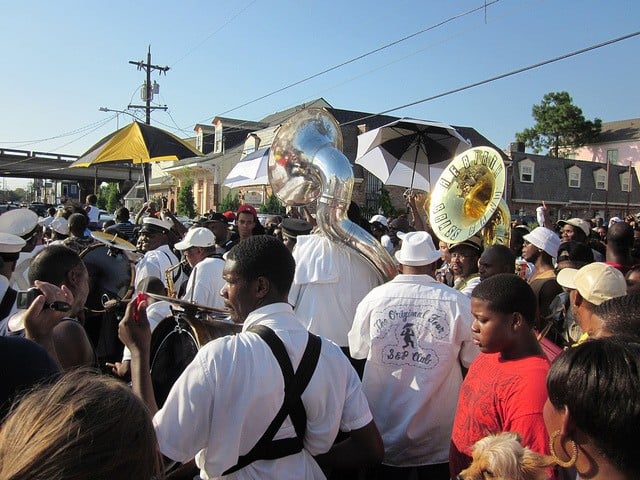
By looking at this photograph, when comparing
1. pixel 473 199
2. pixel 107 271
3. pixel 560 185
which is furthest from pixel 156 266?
pixel 560 185

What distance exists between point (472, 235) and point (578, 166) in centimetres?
3976

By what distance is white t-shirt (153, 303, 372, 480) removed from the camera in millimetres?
1856

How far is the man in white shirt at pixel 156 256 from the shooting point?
496 cm

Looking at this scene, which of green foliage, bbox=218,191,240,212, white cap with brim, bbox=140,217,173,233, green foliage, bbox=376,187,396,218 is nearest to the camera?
white cap with brim, bbox=140,217,173,233

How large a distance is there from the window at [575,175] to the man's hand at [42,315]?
41.8 m

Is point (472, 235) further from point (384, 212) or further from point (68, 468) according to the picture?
point (384, 212)

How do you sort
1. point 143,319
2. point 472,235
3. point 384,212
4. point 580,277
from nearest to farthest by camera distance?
point 143,319, point 580,277, point 472,235, point 384,212

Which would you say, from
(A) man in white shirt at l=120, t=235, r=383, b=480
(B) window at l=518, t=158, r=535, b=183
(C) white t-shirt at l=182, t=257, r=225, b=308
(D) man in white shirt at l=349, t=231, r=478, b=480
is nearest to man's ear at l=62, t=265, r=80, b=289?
(A) man in white shirt at l=120, t=235, r=383, b=480

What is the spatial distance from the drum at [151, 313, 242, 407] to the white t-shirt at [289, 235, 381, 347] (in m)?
1.53

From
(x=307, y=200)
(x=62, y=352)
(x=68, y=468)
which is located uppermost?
(x=307, y=200)

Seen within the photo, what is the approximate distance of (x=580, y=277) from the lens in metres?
2.86

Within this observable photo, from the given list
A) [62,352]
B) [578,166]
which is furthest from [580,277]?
[578,166]

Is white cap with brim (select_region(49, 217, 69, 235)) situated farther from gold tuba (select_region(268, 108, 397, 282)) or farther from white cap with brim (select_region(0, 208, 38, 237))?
gold tuba (select_region(268, 108, 397, 282))

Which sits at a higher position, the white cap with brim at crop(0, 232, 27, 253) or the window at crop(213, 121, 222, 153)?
the window at crop(213, 121, 222, 153)
